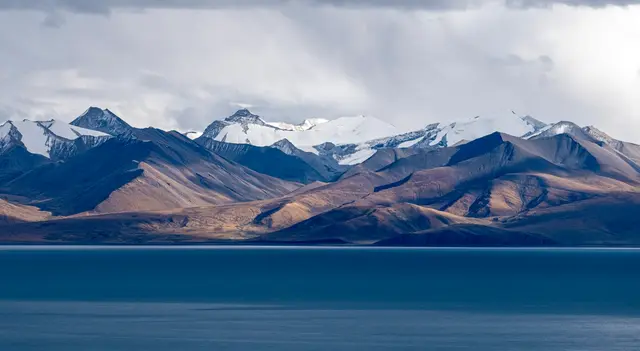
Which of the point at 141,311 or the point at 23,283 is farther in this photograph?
the point at 23,283

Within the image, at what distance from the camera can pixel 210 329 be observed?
378 ft

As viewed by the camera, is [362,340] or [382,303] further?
[382,303]

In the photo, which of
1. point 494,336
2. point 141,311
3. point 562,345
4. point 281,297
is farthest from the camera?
point 281,297

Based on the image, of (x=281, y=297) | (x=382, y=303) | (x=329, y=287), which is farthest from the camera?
(x=329, y=287)

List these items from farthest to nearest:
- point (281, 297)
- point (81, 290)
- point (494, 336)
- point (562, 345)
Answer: point (81, 290) < point (281, 297) < point (494, 336) < point (562, 345)

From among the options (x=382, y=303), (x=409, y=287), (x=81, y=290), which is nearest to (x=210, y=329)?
(x=382, y=303)

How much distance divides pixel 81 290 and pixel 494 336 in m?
82.8

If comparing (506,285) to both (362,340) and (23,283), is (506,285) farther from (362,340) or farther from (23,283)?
(362,340)

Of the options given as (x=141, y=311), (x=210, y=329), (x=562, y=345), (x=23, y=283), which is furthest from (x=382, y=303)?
(x=23, y=283)

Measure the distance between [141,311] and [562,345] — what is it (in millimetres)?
50613

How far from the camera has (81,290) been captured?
179 m

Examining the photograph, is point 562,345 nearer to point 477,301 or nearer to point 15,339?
point 15,339

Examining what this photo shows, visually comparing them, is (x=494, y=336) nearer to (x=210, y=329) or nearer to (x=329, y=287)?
(x=210, y=329)

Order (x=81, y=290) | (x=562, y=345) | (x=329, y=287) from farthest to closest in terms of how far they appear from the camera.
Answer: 1. (x=329, y=287)
2. (x=81, y=290)
3. (x=562, y=345)
